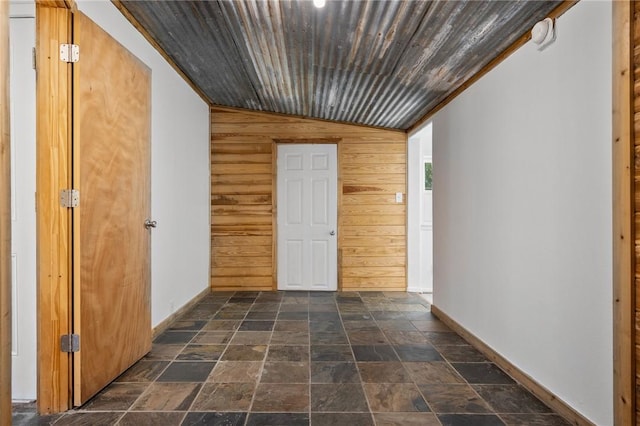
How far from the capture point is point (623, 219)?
1350 mm

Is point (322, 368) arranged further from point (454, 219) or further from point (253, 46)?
point (253, 46)

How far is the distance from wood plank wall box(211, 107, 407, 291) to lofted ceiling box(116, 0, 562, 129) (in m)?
0.77

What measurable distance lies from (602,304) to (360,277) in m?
Result: 3.08

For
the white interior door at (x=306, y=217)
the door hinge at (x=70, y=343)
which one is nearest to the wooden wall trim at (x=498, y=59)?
the white interior door at (x=306, y=217)

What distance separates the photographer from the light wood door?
173 centimetres

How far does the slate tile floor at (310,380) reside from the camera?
1673 millimetres

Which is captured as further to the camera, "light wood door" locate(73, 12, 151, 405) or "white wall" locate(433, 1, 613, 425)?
"light wood door" locate(73, 12, 151, 405)

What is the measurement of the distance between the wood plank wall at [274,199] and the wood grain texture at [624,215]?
304cm

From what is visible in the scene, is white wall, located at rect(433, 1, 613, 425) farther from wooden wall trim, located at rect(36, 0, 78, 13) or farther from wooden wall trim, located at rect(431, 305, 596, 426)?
wooden wall trim, located at rect(36, 0, 78, 13)

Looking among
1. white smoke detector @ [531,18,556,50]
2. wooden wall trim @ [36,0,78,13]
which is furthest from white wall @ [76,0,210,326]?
white smoke detector @ [531,18,556,50]

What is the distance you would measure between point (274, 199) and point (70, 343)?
9.55 ft

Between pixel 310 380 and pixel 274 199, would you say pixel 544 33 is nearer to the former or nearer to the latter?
pixel 310 380

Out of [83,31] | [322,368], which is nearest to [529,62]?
A: [322,368]

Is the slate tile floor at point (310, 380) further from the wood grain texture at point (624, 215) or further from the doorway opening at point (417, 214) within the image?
the doorway opening at point (417, 214)
